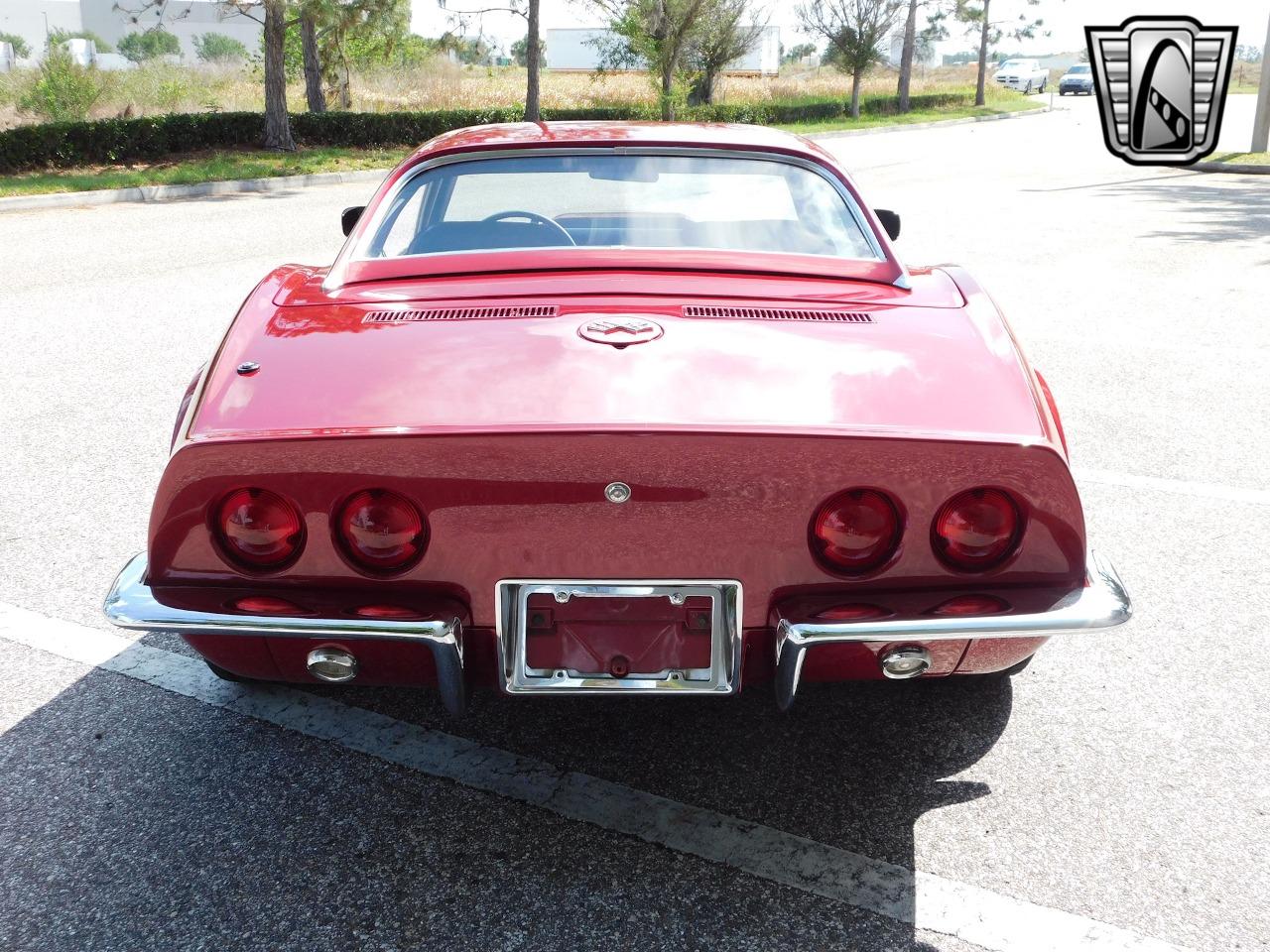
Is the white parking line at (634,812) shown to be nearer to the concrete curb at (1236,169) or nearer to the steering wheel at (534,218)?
the steering wheel at (534,218)

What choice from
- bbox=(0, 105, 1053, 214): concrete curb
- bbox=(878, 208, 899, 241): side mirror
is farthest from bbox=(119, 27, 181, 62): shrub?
bbox=(878, 208, 899, 241): side mirror

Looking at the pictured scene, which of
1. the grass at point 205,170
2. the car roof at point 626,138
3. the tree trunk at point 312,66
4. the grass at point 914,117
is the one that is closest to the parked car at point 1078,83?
the grass at point 914,117

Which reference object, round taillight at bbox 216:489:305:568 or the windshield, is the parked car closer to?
the windshield

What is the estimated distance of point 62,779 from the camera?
103 inches

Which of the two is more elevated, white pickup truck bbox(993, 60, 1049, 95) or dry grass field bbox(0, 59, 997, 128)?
white pickup truck bbox(993, 60, 1049, 95)

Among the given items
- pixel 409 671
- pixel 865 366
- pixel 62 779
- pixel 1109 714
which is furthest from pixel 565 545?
pixel 1109 714

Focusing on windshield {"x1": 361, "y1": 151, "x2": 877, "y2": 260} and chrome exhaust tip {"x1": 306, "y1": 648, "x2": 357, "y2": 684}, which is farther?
windshield {"x1": 361, "y1": 151, "x2": 877, "y2": 260}

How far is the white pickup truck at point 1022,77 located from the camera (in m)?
68.4

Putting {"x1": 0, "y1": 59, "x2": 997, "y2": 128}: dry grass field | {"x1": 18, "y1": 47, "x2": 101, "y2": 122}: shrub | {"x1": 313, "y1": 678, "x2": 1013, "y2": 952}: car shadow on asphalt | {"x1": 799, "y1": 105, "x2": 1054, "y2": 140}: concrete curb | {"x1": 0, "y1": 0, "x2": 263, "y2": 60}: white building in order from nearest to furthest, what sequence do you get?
{"x1": 313, "y1": 678, "x2": 1013, "y2": 952}: car shadow on asphalt
{"x1": 18, "y1": 47, "x2": 101, "y2": 122}: shrub
{"x1": 0, "y1": 59, "x2": 997, "y2": 128}: dry grass field
{"x1": 799, "y1": 105, "x2": 1054, "y2": 140}: concrete curb
{"x1": 0, "y1": 0, "x2": 263, "y2": 60}: white building

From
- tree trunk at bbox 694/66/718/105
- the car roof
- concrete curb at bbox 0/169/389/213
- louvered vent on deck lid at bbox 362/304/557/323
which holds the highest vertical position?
tree trunk at bbox 694/66/718/105

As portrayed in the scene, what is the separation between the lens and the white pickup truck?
6844 cm

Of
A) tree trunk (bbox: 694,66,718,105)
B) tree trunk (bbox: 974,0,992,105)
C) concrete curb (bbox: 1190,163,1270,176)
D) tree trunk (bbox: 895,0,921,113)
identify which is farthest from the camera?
tree trunk (bbox: 974,0,992,105)

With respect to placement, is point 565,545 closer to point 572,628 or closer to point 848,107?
Result: point 572,628

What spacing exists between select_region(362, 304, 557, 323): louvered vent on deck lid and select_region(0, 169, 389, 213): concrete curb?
13.3 metres
